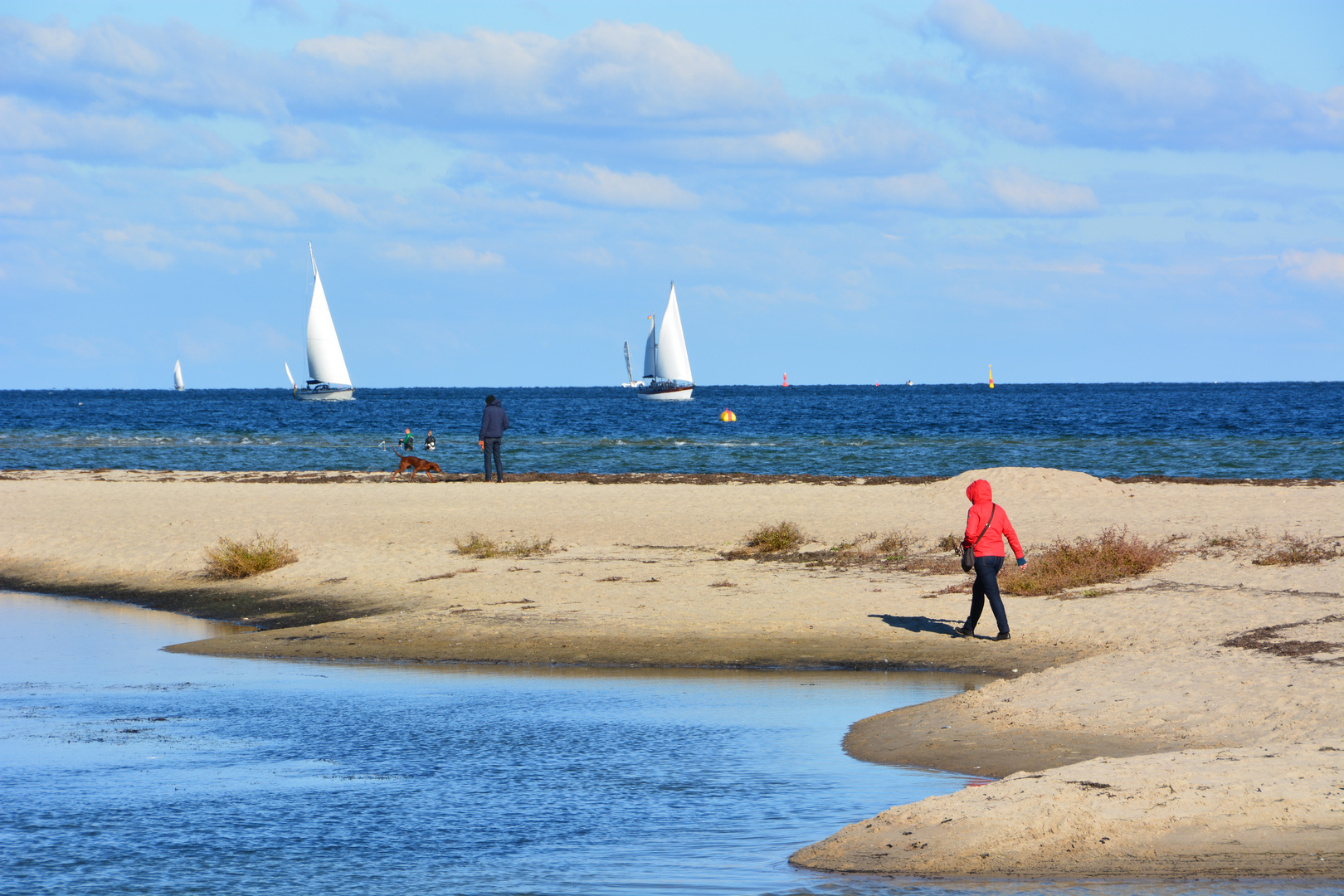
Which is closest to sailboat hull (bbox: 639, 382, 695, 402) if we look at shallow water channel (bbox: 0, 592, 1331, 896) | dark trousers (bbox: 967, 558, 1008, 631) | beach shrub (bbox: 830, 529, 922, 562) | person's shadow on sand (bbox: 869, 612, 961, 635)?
beach shrub (bbox: 830, 529, 922, 562)

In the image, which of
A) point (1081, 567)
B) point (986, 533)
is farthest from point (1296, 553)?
point (986, 533)

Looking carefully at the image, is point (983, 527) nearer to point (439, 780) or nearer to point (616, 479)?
point (439, 780)

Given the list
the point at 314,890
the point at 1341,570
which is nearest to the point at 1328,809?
the point at 314,890

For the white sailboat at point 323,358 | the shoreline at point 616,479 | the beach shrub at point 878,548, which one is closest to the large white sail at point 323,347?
the white sailboat at point 323,358

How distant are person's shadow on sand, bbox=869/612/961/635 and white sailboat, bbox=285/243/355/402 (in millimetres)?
89181

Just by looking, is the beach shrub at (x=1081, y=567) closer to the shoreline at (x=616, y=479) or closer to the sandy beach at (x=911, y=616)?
the sandy beach at (x=911, y=616)

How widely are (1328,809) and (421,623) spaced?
36.8 ft

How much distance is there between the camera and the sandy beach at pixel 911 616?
734 centimetres

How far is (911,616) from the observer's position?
52.1 feet

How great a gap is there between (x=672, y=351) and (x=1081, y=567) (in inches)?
3560

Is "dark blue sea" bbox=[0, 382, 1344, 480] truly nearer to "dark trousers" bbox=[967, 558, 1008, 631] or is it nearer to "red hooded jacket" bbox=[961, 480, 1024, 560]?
"dark trousers" bbox=[967, 558, 1008, 631]

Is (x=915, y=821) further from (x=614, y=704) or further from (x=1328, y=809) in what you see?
(x=614, y=704)

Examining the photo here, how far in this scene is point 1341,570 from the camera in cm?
1650

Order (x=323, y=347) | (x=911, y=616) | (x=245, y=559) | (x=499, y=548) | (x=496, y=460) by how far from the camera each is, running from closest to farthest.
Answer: (x=911, y=616) < (x=245, y=559) < (x=499, y=548) < (x=496, y=460) < (x=323, y=347)
